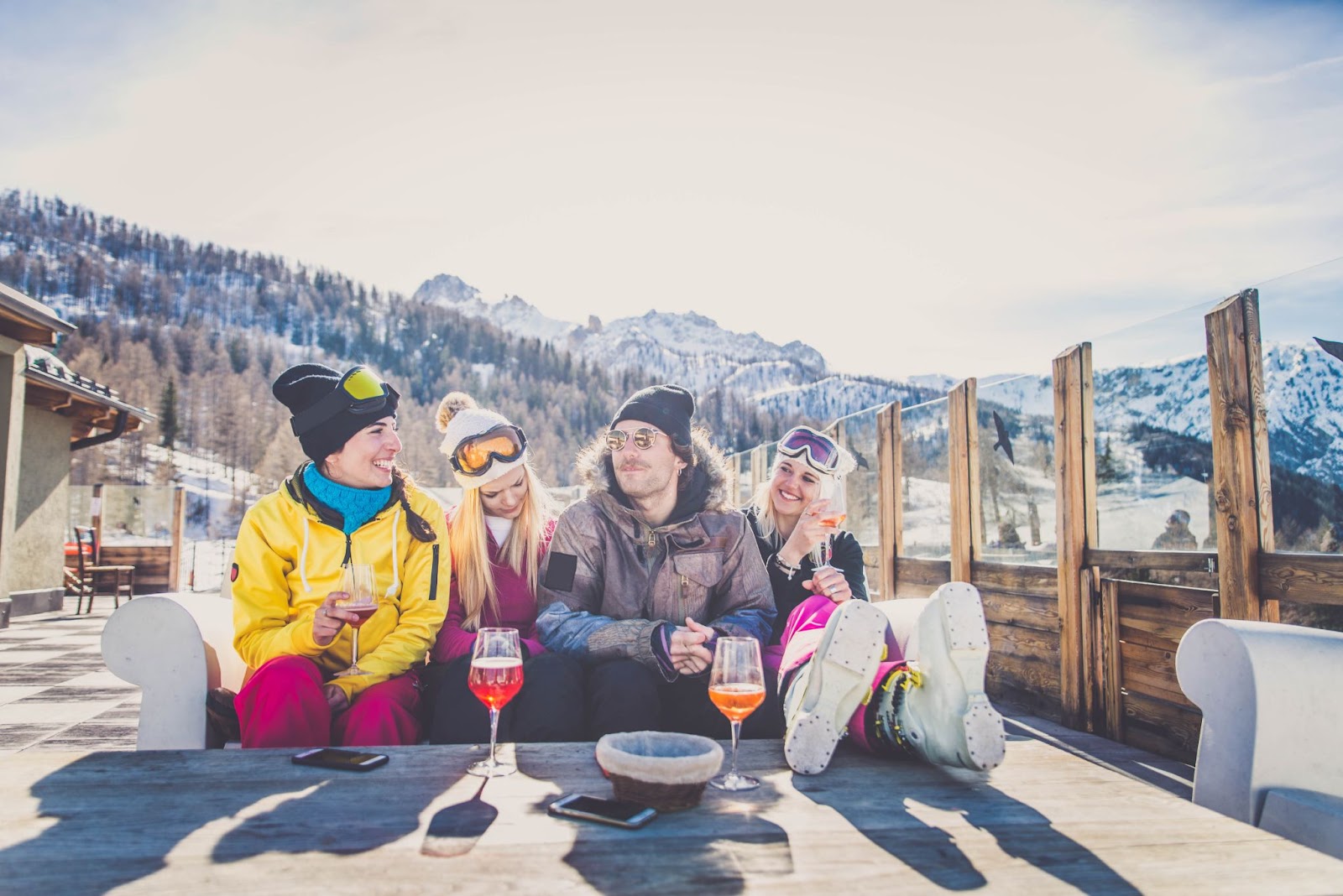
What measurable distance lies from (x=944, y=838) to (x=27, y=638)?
9508 mm

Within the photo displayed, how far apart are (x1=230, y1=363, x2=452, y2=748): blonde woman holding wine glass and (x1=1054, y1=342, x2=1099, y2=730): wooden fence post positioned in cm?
342

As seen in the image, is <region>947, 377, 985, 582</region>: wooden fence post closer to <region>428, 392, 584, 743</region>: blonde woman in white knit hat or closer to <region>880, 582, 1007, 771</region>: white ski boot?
<region>428, 392, 584, 743</region>: blonde woman in white knit hat

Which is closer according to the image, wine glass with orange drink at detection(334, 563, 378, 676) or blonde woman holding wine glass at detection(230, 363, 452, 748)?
wine glass with orange drink at detection(334, 563, 378, 676)

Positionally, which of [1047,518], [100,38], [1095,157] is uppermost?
[100,38]

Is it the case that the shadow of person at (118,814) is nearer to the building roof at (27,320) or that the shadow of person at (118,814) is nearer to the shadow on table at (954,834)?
the shadow on table at (954,834)

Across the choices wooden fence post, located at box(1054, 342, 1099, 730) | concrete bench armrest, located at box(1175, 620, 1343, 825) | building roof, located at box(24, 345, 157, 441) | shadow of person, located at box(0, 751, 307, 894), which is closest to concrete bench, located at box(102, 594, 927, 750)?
shadow of person, located at box(0, 751, 307, 894)

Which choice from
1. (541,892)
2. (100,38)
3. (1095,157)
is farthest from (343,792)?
(100,38)

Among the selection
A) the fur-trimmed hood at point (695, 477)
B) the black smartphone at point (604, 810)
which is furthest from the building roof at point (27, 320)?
the black smartphone at point (604, 810)

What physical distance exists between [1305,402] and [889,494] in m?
3.44

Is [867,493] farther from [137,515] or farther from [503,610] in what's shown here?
[137,515]

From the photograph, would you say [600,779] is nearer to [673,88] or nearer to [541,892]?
[541,892]

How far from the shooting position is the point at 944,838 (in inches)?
49.3

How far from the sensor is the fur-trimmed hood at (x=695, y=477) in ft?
9.54

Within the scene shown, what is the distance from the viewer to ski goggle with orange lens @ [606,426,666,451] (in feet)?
9.41
